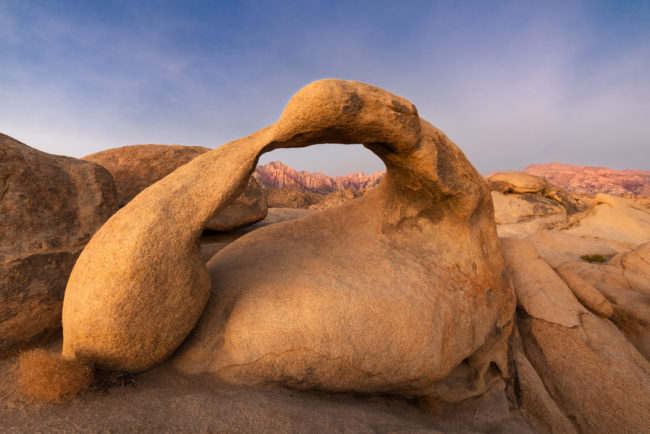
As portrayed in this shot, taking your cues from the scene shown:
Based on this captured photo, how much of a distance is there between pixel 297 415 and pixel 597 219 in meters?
11.3

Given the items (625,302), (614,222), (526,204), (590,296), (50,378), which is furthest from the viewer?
(526,204)

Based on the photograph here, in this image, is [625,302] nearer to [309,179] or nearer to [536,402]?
[536,402]

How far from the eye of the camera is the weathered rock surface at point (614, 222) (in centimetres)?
838

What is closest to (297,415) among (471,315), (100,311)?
(100,311)

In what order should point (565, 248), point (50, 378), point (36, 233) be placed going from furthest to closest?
point (565, 248) < point (36, 233) < point (50, 378)

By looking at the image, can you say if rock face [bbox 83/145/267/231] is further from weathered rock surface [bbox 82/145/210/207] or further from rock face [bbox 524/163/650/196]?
rock face [bbox 524/163/650/196]

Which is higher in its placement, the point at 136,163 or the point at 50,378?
the point at 136,163

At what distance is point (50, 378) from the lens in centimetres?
155

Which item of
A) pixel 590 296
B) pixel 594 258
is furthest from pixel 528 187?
pixel 590 296

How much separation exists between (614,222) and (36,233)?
1252cm

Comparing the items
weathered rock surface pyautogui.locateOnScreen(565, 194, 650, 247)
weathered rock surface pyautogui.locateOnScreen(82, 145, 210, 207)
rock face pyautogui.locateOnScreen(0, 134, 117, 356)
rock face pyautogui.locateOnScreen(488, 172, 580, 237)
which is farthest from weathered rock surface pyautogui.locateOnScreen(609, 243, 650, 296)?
weathered rock surface pyautogui.locateOnScreen(82, 145, 210, 207)

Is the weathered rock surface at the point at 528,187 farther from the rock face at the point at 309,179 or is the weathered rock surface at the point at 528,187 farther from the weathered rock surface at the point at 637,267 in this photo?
the rock face at the point at 309,179

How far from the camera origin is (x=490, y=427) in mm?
2760

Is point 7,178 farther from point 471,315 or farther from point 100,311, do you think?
point 471,315
